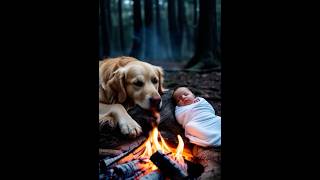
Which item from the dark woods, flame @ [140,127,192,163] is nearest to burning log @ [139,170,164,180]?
flame @ [140,127,192,163]

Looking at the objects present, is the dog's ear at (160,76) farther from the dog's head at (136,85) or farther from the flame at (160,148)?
the flame at (160,148)

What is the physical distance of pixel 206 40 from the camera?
3.62 metres

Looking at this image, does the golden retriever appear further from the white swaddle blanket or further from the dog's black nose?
the white swaddle blanket

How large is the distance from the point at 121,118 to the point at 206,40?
102 centimetres

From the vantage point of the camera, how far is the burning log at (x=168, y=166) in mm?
3205

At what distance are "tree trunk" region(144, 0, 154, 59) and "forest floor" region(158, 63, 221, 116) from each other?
17cm

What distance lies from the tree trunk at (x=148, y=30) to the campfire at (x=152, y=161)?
1.87 ft

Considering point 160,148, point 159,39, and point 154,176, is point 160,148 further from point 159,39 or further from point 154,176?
point 159,39

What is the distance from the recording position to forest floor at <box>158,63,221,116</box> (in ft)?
11.4

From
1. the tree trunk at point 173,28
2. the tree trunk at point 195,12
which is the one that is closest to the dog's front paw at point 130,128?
the tree trunk at point 173,28

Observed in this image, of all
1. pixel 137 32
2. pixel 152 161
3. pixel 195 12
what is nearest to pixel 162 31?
pixel 137 32
